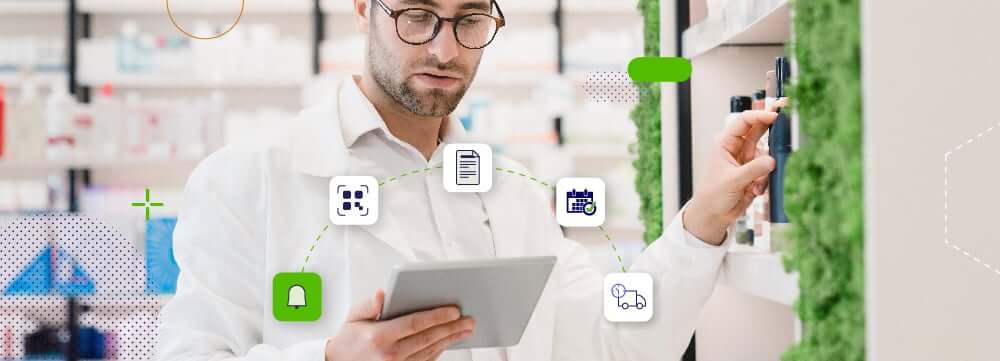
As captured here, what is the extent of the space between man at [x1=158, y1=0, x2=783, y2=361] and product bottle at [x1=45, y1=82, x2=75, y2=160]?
1695 mm

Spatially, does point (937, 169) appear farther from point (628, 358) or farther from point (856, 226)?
point (628, 358)

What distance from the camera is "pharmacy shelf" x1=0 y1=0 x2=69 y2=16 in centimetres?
274

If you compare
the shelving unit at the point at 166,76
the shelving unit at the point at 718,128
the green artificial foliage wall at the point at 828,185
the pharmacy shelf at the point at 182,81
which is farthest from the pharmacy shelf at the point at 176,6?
the green artificial foliage wall at the point at 828,185

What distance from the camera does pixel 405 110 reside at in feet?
3.22

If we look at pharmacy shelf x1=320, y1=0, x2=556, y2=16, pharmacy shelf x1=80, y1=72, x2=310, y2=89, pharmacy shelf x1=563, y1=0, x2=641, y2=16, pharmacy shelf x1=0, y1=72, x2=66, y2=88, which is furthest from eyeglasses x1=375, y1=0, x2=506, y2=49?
pharmacy shelf x1=0, y1=72, x2=66, y2=88

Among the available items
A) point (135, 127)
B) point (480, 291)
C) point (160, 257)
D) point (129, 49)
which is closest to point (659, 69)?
point (480, 291)

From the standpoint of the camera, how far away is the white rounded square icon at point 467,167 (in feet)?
2.89

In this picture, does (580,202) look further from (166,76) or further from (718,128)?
(166,76)

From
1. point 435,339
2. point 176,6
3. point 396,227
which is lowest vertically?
point 435,339

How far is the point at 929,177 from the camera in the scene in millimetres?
605

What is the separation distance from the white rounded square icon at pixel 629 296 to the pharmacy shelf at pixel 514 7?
1.08m

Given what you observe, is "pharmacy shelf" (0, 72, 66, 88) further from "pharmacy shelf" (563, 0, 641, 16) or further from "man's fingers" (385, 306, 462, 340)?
"man's fingers" (385, 306, 462, 340)

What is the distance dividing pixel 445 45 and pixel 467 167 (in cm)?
13

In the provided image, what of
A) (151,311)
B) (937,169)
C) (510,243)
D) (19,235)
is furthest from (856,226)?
(19,235)
